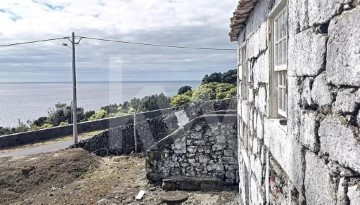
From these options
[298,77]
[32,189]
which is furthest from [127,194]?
[298,77]

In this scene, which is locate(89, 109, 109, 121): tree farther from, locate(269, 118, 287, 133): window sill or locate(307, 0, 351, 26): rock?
locate(307, 0, 351, 26): rock

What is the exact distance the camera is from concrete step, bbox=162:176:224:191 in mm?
10391

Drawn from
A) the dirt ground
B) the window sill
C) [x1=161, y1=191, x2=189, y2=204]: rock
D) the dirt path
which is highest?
the window sill

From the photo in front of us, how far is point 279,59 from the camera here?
365 centimetres

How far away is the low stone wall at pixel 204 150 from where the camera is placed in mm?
10453

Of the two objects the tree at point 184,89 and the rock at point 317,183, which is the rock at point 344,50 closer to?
the rock at point 317,183

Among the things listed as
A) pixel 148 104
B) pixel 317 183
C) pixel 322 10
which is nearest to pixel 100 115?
pixel 148 104

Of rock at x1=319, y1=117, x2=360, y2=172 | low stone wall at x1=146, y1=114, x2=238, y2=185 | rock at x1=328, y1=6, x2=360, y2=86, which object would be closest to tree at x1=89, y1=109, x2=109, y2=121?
low stone wall at x1=146, y1=114, x2=238, y2=185

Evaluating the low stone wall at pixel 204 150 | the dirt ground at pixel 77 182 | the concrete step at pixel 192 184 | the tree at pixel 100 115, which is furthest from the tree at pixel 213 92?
the concrete step at pixel 192 184

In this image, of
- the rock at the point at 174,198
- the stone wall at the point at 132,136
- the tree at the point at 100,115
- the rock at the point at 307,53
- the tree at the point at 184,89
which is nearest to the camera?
the rock at the point at 307,53

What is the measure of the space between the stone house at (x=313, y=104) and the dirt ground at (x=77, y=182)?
6.12m

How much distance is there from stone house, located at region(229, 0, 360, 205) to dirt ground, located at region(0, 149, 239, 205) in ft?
20.1

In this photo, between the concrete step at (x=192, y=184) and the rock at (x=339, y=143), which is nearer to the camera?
the rock at (x=339, y=143)

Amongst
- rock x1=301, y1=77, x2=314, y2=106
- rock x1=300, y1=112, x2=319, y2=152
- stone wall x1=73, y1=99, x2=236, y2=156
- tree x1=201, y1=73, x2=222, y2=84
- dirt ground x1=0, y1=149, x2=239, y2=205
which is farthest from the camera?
tree x1=201, y1=73, x2=222, y2=84
